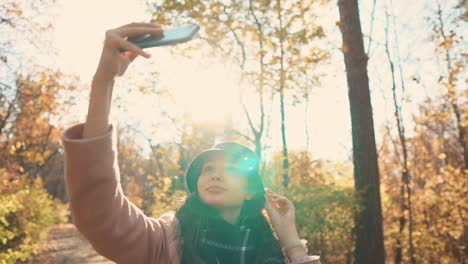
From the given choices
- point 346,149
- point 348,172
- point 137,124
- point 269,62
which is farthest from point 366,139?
point 137,124

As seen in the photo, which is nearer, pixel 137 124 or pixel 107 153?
pixel 107 153

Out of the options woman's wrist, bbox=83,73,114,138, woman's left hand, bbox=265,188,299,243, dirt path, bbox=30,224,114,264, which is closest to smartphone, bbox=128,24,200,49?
woman's wrist, bbox=83,73,114,138

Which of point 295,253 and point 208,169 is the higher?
point 208,169

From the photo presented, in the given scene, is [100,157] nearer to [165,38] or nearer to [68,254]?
[165,38]

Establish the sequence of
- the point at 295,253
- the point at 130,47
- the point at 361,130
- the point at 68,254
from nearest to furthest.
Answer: the point at 130,47, the point at 295,253, the point at 361,130, the point at 68,254

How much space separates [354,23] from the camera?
7398 millimetres

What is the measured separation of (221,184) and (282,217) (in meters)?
0.38

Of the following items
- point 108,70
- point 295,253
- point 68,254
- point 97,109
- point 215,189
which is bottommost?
point 68,254

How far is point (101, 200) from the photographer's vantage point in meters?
1.36

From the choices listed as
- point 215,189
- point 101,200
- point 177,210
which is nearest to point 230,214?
point 215,189

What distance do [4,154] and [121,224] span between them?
45.2ft

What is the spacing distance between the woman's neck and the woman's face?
0.03m

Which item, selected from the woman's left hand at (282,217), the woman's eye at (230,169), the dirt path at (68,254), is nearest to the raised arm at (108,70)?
the woman's eye at (230,169)

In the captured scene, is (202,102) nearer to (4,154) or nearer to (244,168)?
(4,154)
